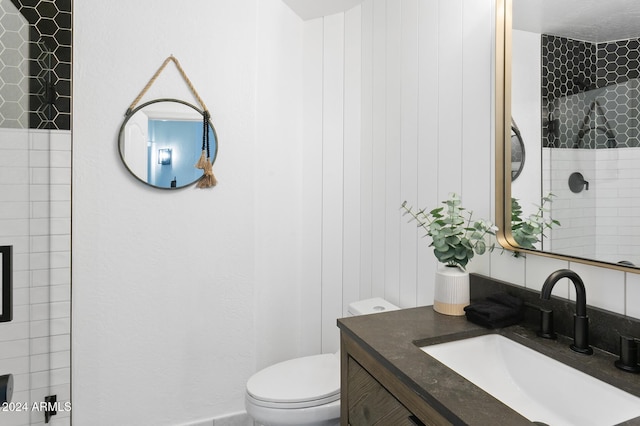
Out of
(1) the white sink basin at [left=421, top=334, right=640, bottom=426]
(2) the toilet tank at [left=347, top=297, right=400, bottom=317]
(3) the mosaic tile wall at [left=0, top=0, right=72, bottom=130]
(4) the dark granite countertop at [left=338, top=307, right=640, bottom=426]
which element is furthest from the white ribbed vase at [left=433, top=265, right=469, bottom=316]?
(3) the mosaic tile wall at [left=0, top=0, right=72, bottom=130]

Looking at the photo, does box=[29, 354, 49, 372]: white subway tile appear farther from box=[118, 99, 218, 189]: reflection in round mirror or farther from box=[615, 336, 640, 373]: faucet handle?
box=[615, 336, 640, 373]: faucet handle

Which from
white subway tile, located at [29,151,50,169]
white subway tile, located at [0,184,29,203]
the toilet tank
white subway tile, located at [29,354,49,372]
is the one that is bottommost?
white subway tile, located at [29,354,49,372]

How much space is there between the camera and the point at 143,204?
1.89m

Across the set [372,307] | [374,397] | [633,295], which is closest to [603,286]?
[633,295]

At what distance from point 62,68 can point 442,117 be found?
1703 millimetres

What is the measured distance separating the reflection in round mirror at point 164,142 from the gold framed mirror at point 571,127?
1398 millimetres

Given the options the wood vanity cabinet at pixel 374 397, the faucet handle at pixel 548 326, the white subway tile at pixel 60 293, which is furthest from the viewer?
the white subway tile at pixel 60 293

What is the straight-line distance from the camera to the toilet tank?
69.6 inches

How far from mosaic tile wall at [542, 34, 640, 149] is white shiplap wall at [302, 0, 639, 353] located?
0.76ft

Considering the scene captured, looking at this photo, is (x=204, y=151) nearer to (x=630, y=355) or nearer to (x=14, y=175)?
(x=14, y=175)

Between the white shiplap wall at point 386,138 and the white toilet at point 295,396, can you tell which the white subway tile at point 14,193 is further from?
the white shiplap wall at point 386,138

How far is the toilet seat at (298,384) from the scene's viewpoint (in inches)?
58.2

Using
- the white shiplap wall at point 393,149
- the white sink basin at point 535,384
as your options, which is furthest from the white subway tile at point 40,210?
the white sink basin at point 535,384

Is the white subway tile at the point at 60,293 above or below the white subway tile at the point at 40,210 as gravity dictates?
below
